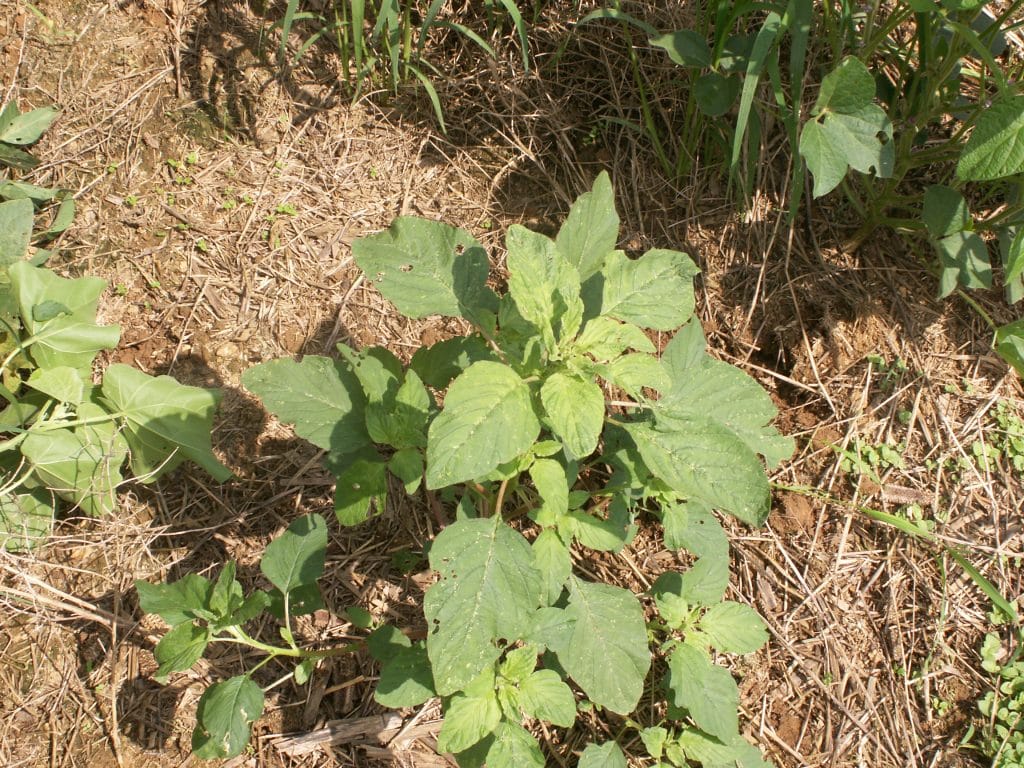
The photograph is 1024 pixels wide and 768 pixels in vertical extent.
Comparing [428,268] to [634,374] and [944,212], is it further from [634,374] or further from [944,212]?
[944,212]

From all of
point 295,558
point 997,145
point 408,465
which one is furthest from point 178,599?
point 997,145

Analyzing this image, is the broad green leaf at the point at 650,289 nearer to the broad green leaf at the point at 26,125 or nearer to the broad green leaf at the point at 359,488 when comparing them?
the broad green leaf at the point at 359,488

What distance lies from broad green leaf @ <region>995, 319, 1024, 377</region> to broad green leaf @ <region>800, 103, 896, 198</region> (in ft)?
2.10

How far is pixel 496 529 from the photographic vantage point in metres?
1.64

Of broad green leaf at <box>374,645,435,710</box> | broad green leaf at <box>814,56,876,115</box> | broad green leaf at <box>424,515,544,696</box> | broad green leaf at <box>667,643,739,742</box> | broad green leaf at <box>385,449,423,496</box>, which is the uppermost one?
broad green leaf at <box>814,56,876,115</box>

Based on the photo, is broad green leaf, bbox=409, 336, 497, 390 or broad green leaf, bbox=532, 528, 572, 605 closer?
broad green leaf, bbox=532, 528, 572, 605

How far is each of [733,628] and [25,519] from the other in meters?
1.96

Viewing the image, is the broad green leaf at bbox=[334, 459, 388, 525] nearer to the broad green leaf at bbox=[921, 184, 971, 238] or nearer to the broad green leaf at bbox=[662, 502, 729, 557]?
the broad green leaf at bbox=[662, 502, 729, 557]

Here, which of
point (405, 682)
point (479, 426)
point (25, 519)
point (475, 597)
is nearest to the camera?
point (479, 426)

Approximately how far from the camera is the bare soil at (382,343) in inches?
84.1

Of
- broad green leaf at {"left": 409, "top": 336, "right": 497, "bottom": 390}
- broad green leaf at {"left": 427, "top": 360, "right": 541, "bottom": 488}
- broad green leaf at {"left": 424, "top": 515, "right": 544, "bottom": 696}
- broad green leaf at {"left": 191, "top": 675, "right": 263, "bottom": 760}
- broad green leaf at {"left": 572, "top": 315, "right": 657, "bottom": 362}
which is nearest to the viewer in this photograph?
broad green leaf at {"left": 427, "top": 360, "right": 541, "bottom": 488}

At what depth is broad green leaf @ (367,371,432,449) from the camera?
167cm

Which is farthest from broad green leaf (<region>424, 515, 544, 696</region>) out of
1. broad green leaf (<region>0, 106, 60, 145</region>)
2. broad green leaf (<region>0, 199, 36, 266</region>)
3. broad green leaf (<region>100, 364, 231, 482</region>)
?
broad green leaf (<region>0, 106, 60, 145</region>)

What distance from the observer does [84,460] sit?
2.09 meters
